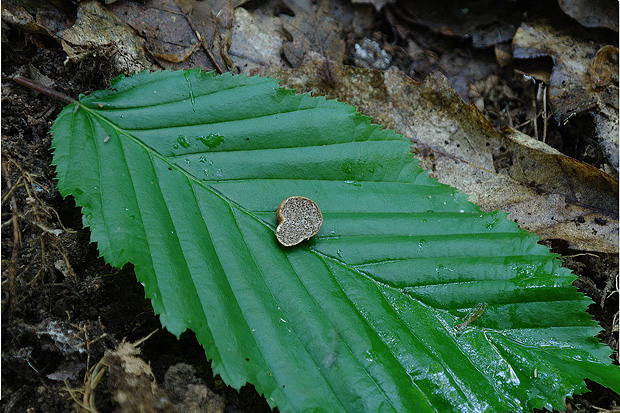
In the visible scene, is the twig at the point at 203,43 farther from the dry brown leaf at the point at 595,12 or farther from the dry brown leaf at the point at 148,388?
the dry brown leaf at the point at 595,12

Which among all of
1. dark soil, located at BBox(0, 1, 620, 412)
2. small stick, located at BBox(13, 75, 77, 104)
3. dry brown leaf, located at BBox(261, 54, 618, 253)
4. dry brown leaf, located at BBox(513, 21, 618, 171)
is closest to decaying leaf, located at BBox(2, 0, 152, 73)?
dark soil, located at BBox(0, 1, 620, 412)

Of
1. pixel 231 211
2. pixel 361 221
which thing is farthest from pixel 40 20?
pixel 361 221

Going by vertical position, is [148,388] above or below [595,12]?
below

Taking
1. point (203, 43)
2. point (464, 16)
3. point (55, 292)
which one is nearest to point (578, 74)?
point (464, 16)

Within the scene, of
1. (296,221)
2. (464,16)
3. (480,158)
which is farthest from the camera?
(464,16)

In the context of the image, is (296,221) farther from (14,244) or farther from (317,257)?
(14,244)

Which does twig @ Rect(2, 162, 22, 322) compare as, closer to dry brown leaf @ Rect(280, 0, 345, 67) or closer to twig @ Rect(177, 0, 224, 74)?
twig @ Rect(177, 0, 224, 74)
